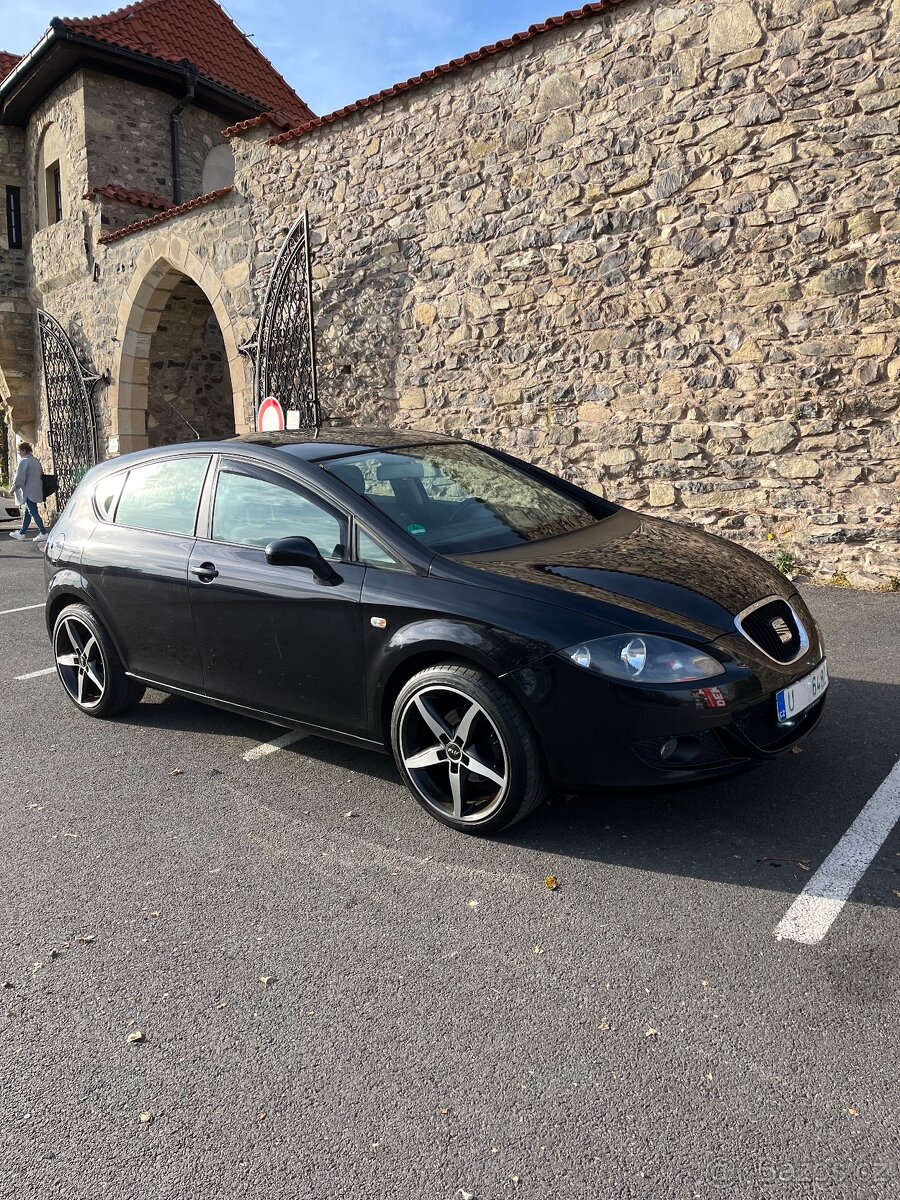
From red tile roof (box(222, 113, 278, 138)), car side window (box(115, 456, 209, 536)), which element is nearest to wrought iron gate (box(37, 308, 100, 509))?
red tile roof (box(222, 113, 278, 138))

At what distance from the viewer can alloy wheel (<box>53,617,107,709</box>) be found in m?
5.14

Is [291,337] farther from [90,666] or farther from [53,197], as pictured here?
[53,197]

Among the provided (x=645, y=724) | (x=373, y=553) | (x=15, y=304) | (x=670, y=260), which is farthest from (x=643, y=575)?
(x=15, y=304)

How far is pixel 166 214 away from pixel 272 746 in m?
12.8

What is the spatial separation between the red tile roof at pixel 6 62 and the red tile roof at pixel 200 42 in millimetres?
4235

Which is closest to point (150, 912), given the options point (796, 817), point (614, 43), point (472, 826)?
point (472, 826)

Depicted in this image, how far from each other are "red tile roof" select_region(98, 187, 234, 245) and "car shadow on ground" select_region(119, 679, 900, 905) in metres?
11.6

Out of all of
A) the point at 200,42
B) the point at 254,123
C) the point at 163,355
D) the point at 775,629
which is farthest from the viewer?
the point at 200,42

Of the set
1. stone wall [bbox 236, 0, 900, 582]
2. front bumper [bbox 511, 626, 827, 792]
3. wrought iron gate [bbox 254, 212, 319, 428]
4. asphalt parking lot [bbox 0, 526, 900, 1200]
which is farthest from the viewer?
wrought iron gate [bbox 254, 212, 319, 428]

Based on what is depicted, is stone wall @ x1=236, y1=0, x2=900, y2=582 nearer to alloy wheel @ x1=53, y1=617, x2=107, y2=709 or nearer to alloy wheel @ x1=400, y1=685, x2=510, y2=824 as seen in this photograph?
alloy wheel @ x1=400, y1=685, x2=510, y2=824

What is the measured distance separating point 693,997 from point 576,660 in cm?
115

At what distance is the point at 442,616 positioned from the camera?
11.6 ft

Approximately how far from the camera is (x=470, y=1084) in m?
2.26

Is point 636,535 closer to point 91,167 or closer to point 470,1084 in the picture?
point 470,1084
